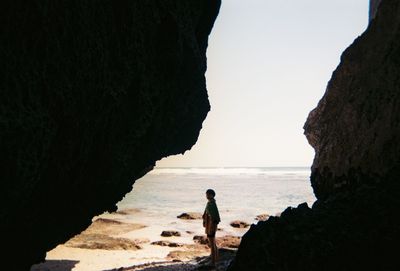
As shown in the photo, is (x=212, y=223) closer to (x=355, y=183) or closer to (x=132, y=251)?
(x=355, y=183)

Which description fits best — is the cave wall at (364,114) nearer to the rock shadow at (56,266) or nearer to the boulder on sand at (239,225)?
the rock shadow at (56,266)

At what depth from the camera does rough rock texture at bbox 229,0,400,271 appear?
13.0 feet

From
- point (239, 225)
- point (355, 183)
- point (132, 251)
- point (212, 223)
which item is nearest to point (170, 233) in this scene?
point (132, 251)

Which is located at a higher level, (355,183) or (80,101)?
(80,101)

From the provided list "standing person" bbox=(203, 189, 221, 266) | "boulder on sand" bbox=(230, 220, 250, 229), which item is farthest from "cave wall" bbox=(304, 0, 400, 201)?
"boulder on sand" bbox=(230, 220, 250, 229)

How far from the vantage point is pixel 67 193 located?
5875mm

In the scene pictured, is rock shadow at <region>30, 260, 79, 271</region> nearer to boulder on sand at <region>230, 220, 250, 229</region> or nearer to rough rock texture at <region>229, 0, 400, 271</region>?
rough rock texture at <region>229, 0, 400, 271</region>

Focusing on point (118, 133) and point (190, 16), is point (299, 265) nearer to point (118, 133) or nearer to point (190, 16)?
point (118, 133)

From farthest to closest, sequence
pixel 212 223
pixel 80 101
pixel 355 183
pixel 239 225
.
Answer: pixel 239 225, pixel 212 223, pixel 355 183, pixel 80 101

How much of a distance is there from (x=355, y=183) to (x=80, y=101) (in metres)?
4.76

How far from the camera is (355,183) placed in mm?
6129

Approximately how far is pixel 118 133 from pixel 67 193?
144 centimetres

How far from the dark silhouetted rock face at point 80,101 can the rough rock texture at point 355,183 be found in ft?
9.42

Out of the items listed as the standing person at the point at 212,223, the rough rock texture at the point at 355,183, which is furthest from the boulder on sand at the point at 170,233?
the rough rock texture at the point at 355,183
